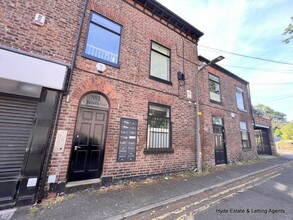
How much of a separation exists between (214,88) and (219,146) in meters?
3.94

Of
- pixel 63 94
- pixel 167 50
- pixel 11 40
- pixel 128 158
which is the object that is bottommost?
pixel 128 158

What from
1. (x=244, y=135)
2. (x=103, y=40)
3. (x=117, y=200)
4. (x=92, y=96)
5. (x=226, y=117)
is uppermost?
(x=103, y=40)

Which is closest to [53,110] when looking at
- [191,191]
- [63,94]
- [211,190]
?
[63,94]

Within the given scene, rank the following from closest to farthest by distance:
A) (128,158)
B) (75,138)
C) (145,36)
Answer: (75,138) → (128,158) → (145,36)

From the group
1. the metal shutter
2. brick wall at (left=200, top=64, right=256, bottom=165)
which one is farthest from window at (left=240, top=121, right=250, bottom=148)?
the metal shutter

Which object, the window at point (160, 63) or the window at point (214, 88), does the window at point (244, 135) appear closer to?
the window at point (214, 88)

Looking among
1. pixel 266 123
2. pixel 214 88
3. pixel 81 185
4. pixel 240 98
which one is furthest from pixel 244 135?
pixel 81 185

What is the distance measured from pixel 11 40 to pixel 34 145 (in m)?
2.82

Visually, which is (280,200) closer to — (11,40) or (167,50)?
(167,50)

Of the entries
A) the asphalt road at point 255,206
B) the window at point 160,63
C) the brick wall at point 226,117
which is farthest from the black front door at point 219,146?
the window at point 160,63

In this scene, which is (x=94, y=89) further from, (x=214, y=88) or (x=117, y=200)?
(x=214, y=88)

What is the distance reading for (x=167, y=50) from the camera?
283 inches

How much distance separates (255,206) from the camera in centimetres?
348

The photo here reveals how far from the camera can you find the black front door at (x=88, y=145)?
4.12m
